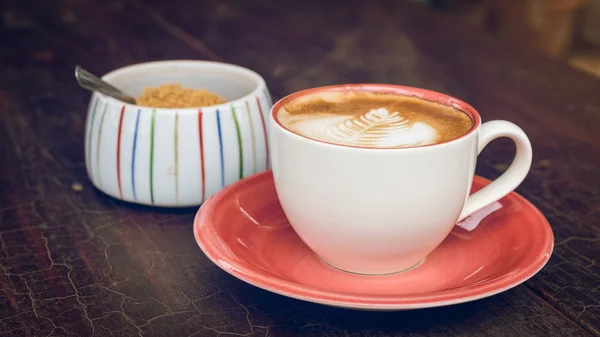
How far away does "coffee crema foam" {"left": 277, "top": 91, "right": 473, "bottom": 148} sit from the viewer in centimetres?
69

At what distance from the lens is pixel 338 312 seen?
659 mm

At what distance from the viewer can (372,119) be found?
0.73m

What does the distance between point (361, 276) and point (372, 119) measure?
0.51ft

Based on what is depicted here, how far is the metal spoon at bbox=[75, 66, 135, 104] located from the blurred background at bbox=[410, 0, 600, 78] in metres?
2.11

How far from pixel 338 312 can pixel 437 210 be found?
0.42 ft

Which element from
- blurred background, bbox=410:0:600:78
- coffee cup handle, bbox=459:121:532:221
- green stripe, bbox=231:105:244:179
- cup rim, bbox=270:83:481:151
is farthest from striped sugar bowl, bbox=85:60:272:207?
blurred background, bbox=410:0:600:78

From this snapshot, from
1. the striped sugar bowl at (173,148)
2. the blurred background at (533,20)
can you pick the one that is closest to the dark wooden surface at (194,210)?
the striped sugar bowl at (173,148)

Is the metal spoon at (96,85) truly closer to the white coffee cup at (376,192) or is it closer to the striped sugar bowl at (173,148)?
the striped sugar bowl at (173,148)

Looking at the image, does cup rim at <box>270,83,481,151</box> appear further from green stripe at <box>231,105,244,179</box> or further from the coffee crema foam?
green stripe at <box>231,105,244,179</box>

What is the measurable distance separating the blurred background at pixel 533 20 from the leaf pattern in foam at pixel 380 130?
7.29ft

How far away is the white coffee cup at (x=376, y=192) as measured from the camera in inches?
24.6

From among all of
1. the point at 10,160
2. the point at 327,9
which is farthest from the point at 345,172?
the point at 327,9

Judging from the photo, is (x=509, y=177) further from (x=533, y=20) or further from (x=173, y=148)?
(x=533, y=20)

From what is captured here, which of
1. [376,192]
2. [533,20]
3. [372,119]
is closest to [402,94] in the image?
[372,119]
